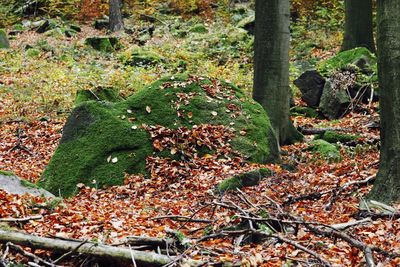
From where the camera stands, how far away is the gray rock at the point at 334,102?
12.6 meters

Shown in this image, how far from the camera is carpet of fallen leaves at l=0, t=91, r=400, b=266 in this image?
4117 mm

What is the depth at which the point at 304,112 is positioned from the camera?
13398 millimetres

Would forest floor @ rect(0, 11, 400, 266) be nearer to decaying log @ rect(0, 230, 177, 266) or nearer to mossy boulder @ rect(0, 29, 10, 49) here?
decaying log @ rect(0, 230, 177, 266)

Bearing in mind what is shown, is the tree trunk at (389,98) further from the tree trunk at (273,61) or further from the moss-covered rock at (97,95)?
the moss-covered rock at (97,95)

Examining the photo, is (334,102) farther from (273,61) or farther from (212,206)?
(212,206)

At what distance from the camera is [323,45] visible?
20203mm

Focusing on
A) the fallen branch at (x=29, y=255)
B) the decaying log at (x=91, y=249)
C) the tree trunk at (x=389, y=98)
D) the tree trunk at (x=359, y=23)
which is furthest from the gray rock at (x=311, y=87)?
the fallen branch at (x=29, y=255)

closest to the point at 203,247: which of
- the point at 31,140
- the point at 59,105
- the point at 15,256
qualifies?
the point at 15,256

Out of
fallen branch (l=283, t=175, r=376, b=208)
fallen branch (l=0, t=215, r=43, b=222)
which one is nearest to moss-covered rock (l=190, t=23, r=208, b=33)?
fallen branch (l=283, t=175, r=376, b=208)

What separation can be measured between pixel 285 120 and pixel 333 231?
6.37 metres

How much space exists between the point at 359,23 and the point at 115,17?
13.0 meters

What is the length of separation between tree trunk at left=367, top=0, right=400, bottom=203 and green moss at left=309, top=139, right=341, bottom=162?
3.39 meters

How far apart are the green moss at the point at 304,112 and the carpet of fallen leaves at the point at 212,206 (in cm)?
263

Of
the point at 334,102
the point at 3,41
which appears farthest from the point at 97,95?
the point at 3,41
